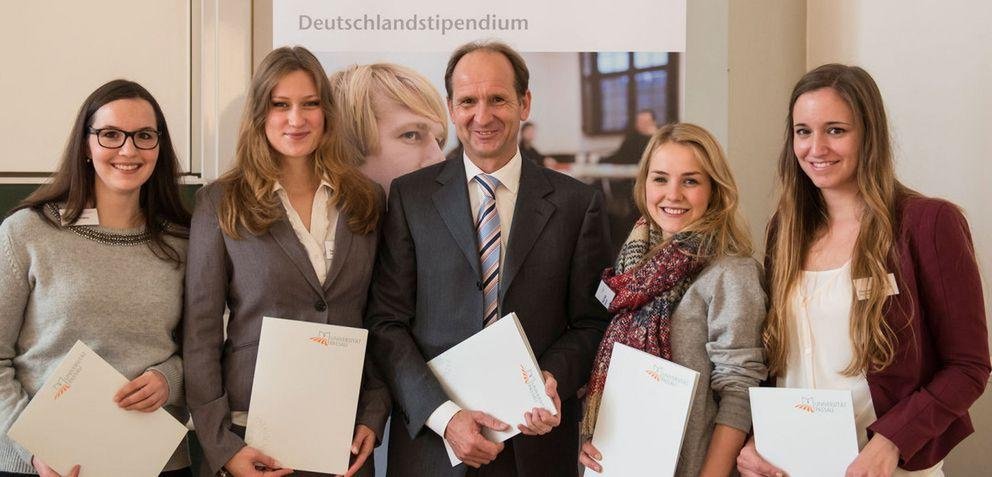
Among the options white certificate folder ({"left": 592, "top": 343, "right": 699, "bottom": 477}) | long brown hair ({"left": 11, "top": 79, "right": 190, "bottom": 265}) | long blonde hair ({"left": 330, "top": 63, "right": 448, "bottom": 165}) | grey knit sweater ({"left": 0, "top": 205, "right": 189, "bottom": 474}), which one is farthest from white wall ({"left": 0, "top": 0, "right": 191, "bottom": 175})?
white certificate folder ({"left": 592, "top": 343, "right": 699, "bottom": 477})

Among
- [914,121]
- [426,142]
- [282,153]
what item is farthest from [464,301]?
[914,121]

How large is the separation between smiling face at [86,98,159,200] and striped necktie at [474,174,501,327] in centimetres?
105

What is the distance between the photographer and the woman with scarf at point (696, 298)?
233 cm

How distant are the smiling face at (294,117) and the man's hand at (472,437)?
3.24ft

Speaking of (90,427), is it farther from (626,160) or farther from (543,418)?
(626,160)

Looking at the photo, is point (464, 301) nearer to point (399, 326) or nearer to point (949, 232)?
point (399, 326)

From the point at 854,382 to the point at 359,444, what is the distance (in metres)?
1.48

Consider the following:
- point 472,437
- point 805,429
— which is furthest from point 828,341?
point 472,437

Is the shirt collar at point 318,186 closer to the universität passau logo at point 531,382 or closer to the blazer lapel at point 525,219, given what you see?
the blazer lapel at point 525,219

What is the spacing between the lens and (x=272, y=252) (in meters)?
2.48

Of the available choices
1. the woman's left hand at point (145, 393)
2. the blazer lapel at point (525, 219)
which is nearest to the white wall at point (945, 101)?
the blazer lapel at point (525, 219)

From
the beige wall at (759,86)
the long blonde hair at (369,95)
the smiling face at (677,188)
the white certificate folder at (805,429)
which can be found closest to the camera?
the white certificate folder at (805,429)

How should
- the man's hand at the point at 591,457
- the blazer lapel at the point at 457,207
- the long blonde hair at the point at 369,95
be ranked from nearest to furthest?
the man's hand at the point at 591,457 < the blazer lapel at the point at 457,207 < the long blonde hair at the point at 369,95

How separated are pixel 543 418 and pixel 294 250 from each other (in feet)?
2.99
